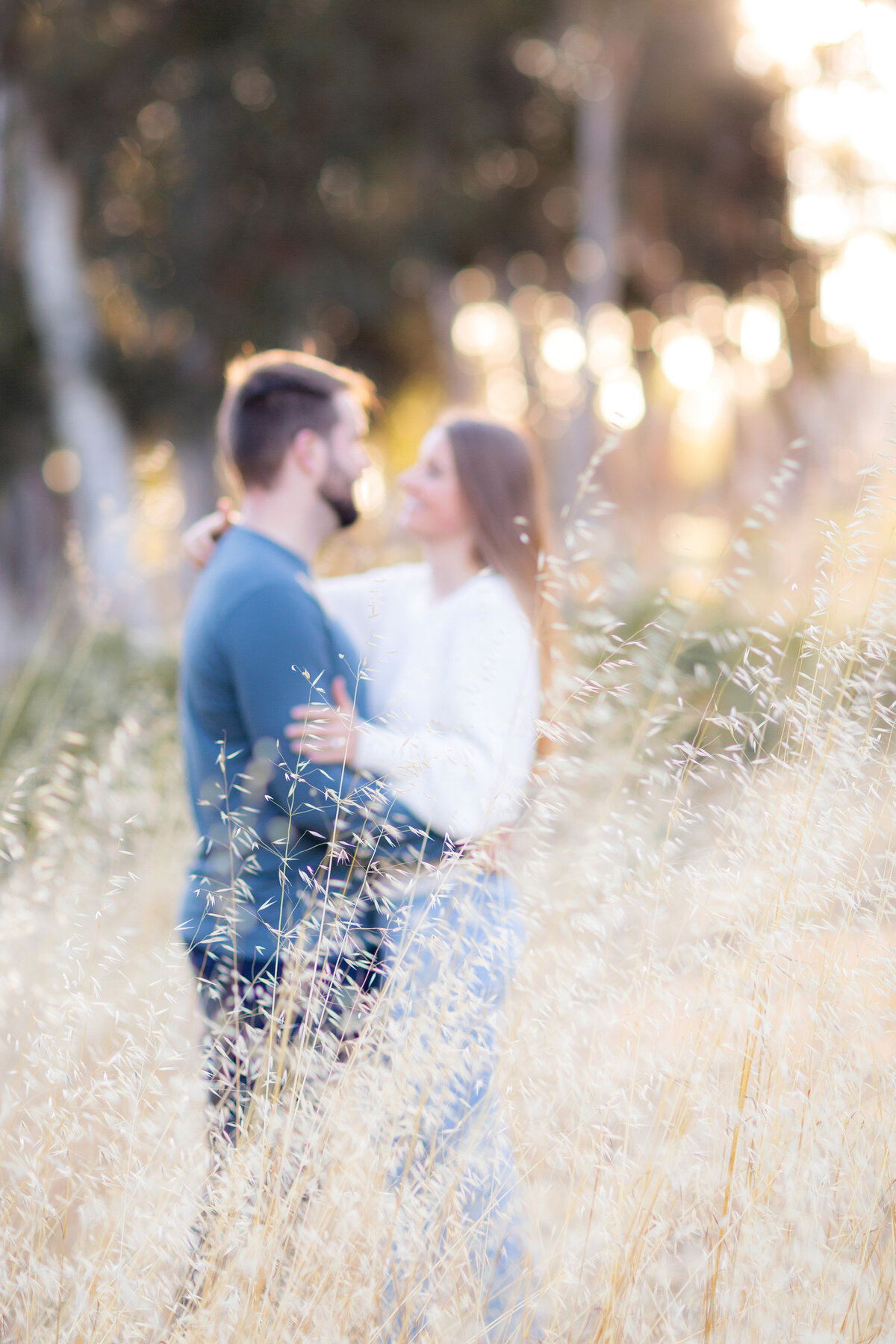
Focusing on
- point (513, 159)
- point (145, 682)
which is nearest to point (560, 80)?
point (513, 159)

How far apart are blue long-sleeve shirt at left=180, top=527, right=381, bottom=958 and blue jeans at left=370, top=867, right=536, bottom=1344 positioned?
29cm

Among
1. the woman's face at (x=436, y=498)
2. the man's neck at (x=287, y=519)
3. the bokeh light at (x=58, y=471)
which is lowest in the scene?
the bokeh light at (x=58, y=471)

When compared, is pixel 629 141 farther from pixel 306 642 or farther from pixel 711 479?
pixel 306 642

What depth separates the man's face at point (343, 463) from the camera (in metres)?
2.34

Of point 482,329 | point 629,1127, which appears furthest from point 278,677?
point 482,329

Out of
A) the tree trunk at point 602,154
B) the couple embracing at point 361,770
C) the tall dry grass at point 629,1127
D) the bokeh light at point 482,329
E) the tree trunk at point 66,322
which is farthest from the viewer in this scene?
the bokeh light at point 482,329

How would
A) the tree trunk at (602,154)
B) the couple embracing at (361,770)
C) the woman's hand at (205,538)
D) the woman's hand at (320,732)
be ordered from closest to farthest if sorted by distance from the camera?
the couple embracing at (361,770)
the woman's hand at (320,732)
the woman's hand at (205,538)
the tree trunk at (602,154)

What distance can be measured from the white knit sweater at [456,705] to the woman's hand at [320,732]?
5cm

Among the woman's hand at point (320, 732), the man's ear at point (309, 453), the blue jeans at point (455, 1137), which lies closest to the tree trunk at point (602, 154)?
the man's ear at point (309, 453)

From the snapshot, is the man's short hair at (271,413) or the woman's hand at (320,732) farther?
the man's short hair at (271,413)

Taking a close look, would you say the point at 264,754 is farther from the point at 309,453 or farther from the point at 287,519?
the point at 309,453

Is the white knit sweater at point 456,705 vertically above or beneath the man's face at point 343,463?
beneath

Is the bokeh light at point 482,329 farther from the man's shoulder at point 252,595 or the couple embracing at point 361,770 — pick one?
the man's shoulder at point 252,595

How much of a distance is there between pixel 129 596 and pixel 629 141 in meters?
10.9
